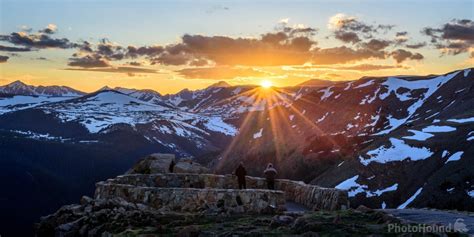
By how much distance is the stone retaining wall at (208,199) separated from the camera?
2630 centimetres

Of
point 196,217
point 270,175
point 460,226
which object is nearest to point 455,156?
point 270,175

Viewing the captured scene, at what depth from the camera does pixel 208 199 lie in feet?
94.4

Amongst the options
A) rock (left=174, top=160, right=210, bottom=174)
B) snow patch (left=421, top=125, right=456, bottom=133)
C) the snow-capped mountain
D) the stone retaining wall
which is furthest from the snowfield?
the stone retaining wall

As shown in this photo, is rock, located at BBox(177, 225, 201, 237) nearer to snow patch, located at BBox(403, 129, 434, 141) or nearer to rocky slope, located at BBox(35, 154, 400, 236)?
rocky slope, located at BBox(35, 154, 400, 236)

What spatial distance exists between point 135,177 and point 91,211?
12021 mm

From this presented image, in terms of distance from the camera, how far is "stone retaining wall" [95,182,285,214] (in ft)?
86.3

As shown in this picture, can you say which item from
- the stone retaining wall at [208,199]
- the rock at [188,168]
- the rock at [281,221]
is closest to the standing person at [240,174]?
Answer: the stone retaining wall at [208,199]

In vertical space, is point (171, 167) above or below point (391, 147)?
above

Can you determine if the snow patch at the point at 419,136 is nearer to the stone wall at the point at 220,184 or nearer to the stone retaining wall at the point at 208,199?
the stone wall at the point at 220,184

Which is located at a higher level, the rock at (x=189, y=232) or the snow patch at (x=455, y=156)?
the rock at (x=189, y=232)

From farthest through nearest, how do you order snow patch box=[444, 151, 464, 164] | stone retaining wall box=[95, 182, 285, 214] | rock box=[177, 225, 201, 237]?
snow patch box=[444, 151, 464, 164], stone retaining wall box=[95, 182, 285, 214], rock box=[177, 225, 201, 237]

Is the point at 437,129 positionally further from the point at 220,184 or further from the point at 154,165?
the point at 220,184

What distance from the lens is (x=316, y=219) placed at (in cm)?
2048

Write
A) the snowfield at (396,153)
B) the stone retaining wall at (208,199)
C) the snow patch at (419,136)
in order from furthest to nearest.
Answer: the snow patch at (419,136), the snowfield at (396,153), the stone retaining wall at (208,199)
